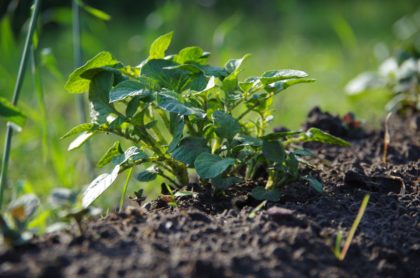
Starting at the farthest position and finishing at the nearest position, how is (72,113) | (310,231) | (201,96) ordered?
(72,113), (201,96), (310,231)

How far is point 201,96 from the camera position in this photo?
1681 millimetres

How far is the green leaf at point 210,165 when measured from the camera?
1.46 m

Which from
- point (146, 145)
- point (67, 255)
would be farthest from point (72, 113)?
point (67, 255)

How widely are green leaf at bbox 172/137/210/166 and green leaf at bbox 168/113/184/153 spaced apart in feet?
0.07

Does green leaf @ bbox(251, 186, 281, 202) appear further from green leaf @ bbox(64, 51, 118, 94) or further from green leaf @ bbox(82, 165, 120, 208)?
green leaf @ bbox(64, 51, 118, 94)

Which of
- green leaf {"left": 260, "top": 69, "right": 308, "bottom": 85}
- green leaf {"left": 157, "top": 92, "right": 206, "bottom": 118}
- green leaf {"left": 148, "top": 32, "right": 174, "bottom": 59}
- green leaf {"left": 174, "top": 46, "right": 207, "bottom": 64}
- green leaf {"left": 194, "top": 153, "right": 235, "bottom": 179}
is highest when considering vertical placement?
green leaf {"left": 148, "top": 32, "right": 174, "bottom": 59}

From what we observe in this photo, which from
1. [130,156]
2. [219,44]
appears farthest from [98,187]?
[219,44]

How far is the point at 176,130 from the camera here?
1.61 meters

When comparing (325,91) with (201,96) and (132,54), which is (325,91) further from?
(201,96)

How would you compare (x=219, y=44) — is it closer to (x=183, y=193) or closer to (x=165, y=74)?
(x=165, y=74)

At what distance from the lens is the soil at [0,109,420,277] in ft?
3.72

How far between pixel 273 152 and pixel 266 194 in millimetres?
107

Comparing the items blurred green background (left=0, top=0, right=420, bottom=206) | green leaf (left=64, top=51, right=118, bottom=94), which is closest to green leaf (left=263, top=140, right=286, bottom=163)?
green leaf (left=64, top=51, right=118, bottom=94)

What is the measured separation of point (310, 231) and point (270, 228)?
0.28ft
